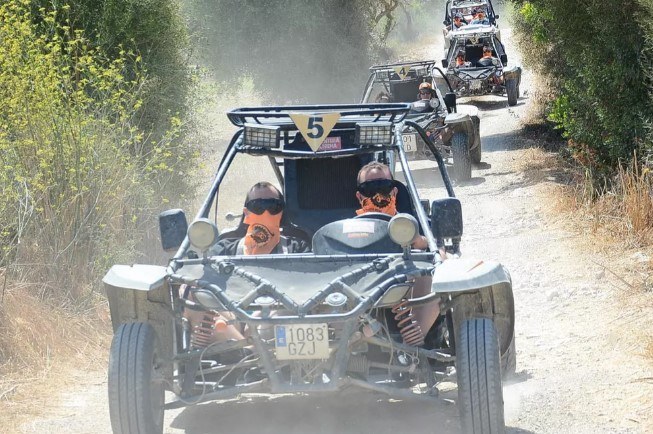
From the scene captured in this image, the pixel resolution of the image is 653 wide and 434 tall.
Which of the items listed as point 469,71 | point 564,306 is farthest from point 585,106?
point 469,71

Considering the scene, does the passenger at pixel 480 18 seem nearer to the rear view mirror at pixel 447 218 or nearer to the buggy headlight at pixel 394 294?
the rear view mirror at pixel 447 218

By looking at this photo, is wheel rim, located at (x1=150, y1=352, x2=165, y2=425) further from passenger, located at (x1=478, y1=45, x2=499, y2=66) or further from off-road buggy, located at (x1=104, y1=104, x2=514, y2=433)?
passenger, located at (x1=478, y1=45, x2=499, y2=66)

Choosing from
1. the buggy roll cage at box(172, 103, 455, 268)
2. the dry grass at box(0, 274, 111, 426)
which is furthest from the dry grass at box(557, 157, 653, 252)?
the dry grass at box(0, 274, 111, 426)

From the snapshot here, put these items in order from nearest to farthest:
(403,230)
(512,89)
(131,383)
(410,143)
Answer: (131,383) → (403,230) → (410,143) → (512,89)

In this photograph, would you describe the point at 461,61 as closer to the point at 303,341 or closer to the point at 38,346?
the point at 38,346

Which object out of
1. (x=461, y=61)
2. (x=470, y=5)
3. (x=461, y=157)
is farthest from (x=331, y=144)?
(x=470, y=5)

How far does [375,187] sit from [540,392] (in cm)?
154

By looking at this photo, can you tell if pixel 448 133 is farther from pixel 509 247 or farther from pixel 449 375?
pixel 449 375

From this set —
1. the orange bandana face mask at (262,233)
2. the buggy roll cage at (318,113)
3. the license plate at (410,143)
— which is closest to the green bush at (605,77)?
the license plate at (410,143)

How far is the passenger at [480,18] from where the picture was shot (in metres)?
25.2

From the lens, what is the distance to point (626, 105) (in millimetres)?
11133

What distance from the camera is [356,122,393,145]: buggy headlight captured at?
6.99 m

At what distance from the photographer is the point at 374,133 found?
7020mm

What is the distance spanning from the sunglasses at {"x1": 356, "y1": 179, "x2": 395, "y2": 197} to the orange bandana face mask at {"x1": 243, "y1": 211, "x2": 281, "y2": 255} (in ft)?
1.79
